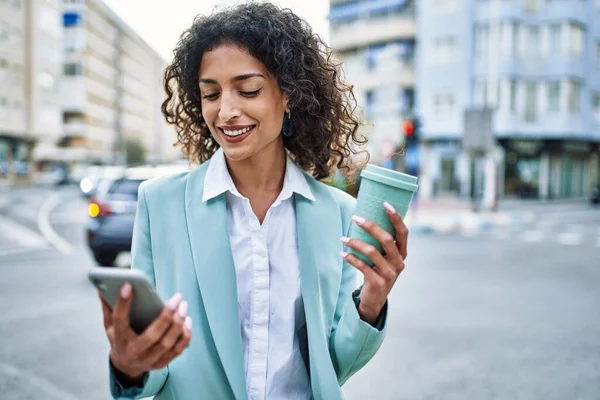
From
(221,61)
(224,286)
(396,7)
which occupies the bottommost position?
(224,286)

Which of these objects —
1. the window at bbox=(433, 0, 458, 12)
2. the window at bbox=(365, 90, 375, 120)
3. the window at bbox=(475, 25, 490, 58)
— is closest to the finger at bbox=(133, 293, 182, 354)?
the window at bbox=(475, 25, 490, 58)

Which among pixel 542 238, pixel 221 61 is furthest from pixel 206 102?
pixel 542 238

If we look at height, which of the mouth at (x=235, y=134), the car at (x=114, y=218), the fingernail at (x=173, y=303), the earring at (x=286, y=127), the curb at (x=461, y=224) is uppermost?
the earring at (x=286, y=127)

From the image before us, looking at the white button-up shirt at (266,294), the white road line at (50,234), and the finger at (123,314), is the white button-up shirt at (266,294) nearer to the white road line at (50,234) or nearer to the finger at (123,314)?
the finger at (123,314)

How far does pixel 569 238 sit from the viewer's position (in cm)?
1500

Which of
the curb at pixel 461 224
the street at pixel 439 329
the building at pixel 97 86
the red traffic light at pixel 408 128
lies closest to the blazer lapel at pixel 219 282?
the street at pixel 439 329

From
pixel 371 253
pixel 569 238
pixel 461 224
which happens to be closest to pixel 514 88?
pixel 461 224

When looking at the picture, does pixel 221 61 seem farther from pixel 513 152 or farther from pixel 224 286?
pixel 513 152

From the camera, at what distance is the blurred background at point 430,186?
16.6 ft

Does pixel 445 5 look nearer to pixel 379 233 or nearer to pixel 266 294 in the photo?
pixel 266 294

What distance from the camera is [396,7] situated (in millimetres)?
37375

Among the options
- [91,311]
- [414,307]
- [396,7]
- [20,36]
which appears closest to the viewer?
[91,311]

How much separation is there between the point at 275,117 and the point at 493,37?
3136 centimetres

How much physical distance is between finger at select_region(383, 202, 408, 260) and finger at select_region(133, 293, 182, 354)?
0.46 m
